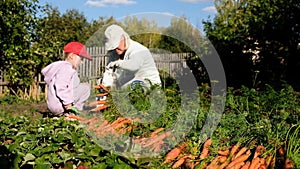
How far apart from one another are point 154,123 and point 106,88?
85 centimetres

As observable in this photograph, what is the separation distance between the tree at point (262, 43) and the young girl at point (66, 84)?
16.5ft

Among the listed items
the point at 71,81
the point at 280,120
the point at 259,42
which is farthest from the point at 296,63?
the point at 280,120

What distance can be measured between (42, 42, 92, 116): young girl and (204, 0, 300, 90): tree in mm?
5034

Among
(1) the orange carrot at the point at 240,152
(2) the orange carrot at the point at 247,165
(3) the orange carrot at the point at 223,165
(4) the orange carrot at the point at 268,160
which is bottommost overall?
(3) the orange carrot at the point at 223,165

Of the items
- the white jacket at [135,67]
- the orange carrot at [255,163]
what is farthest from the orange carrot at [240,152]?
the white jacket at [135,67]

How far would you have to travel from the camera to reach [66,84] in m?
6.25

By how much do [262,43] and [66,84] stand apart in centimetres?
651

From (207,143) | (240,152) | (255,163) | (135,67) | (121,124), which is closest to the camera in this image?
(255,163)

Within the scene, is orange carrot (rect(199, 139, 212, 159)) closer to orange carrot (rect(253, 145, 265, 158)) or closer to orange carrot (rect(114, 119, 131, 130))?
orange carrot (rect(253, 145, 265, 158))

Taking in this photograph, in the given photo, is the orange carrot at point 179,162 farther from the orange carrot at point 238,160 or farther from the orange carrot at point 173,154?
the orange carrot at point 238,160

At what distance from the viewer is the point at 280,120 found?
3.93 m

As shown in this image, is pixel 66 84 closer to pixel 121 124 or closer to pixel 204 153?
pixel 121 124

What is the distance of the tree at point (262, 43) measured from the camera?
10.9 metres

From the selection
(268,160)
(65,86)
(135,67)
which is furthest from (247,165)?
(65,86)
